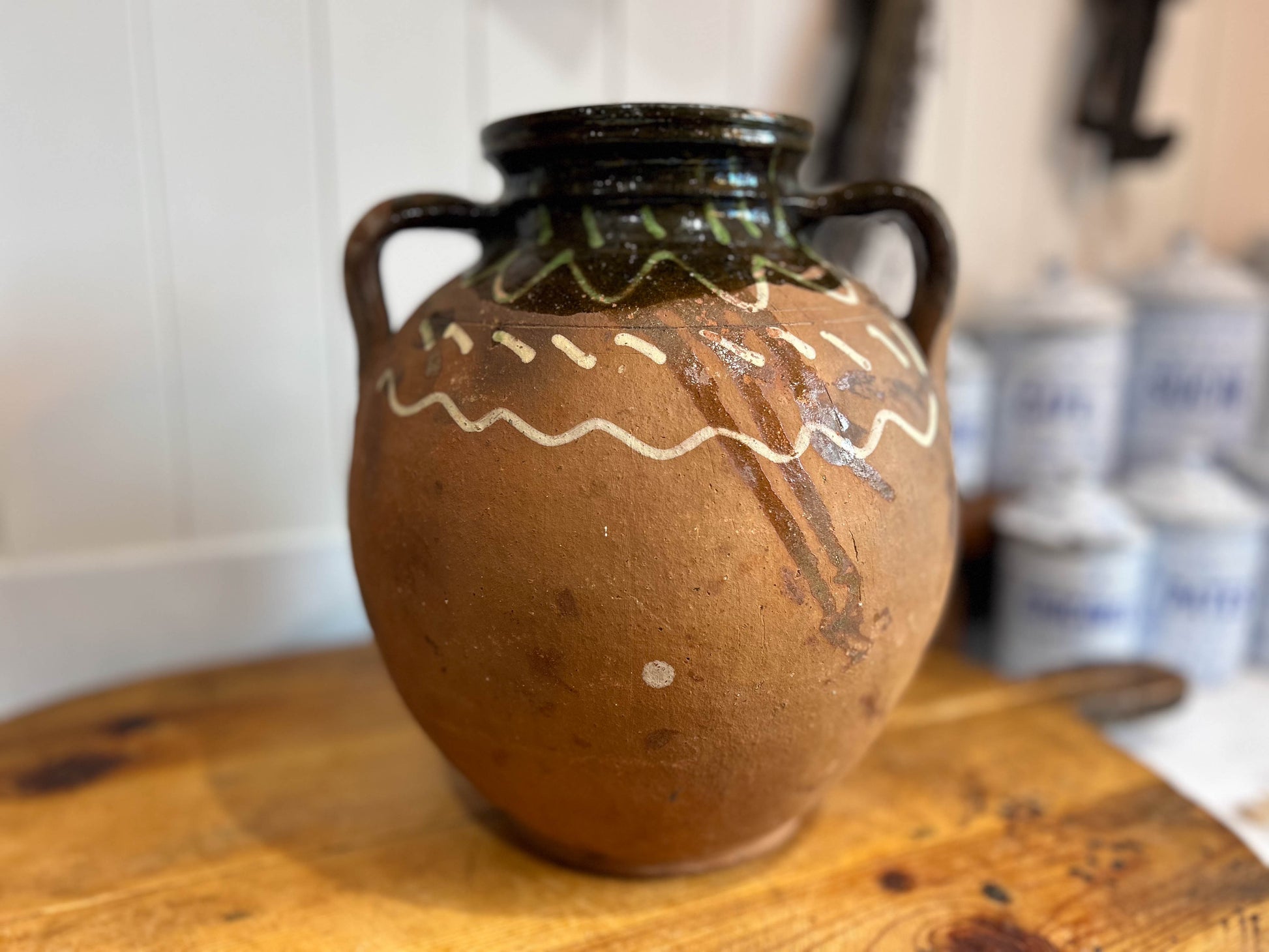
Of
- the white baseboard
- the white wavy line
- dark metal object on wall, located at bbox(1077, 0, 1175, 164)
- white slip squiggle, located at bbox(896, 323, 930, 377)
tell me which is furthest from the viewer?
dark metal object on wall, located at bbox(1077, 0, 1175, 164)

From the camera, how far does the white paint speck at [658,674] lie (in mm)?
528

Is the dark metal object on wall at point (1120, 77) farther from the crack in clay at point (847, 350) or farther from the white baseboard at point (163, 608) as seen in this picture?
the white baseboard at point (163, 608)

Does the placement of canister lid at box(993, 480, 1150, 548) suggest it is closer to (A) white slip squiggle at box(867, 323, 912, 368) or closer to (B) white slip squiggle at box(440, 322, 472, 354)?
(A) white slip squiggle at box(867, 323, 912, 368)

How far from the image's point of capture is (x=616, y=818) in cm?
60

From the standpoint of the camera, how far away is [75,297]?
914mm

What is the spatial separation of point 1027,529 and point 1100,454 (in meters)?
0.22

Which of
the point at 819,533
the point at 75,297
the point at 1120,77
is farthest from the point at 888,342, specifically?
the point at 1120,77

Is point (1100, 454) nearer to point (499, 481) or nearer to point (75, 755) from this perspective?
point (499, 481)

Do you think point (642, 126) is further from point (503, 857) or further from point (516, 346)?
point (503, 857)

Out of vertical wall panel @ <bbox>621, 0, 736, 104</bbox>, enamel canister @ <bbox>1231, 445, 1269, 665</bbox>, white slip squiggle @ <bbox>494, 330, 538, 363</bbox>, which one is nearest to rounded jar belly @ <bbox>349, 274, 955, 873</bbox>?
white slip squiggle @ <bbox>494, 330, 538, 363</bbox>

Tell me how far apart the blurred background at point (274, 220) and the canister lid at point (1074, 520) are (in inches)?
0.4

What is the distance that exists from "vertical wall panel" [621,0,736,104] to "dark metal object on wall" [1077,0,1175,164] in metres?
0.50

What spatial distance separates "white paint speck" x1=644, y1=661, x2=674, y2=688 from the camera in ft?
1.73

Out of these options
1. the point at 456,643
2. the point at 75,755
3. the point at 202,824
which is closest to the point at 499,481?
the point at 456,643
